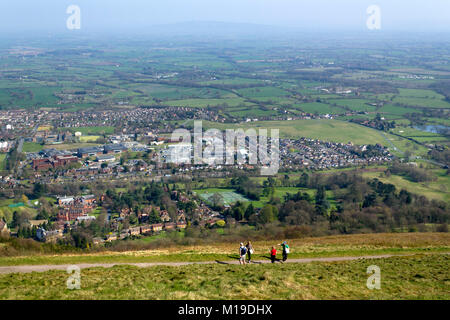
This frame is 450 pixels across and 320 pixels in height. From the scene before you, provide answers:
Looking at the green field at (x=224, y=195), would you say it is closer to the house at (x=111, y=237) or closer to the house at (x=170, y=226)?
the house at (x=170, y=226)

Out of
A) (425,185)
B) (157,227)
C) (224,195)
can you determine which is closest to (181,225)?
(157,227)

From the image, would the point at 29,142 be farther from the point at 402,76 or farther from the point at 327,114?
the point at 402,76

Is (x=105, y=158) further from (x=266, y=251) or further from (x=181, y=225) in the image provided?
(x=266, y=251)

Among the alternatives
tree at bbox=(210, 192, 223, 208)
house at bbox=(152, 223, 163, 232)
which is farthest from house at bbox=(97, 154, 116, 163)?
house at bbox=(152, 223, 163, 232)

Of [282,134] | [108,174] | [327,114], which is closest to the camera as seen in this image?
[108,174]

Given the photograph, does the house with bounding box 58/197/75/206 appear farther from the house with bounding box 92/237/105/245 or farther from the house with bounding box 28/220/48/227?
the house with bounding box 92/237/105/245

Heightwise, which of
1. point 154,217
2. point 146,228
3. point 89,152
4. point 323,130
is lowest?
point 146,228

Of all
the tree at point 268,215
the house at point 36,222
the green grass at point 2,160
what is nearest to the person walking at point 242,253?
the tree at point 268,215

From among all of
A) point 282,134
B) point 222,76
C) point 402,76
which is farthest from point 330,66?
point 282,134
